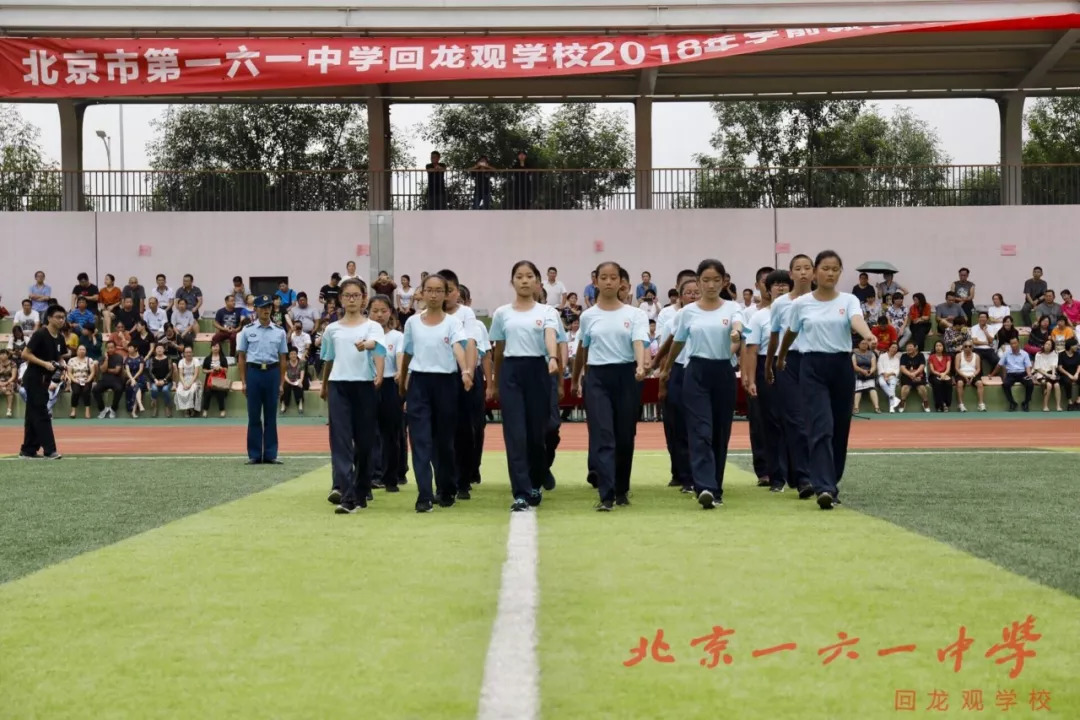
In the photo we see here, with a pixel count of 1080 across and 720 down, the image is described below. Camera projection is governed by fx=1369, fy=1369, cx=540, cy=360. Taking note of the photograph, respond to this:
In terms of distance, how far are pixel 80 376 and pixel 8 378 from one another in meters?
1.72

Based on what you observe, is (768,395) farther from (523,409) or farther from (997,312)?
(997,312)

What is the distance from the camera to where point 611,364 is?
11.0 meters

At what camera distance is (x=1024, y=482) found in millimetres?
12570

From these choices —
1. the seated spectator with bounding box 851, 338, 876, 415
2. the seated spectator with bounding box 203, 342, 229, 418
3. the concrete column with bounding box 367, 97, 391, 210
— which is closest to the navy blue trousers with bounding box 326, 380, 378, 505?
the seated spectator with bounding box 203, 342, 229, 418

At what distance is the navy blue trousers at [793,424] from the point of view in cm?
1179

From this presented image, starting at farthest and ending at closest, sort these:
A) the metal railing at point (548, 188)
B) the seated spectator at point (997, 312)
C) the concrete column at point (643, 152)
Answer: the concrete column at point (643, 152)
the metal railing at point (548, 188)
the seated spectator at point (997, 312)

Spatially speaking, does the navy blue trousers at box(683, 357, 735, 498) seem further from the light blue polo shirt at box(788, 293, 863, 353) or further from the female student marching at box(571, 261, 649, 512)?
the light blue polo shirt at box(788, 293, 863, 353)

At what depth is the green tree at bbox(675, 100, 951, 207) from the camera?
3438cm

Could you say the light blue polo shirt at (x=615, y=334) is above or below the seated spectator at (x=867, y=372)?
above

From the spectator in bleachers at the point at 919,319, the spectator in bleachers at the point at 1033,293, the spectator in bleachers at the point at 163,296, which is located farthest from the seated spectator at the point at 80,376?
the spectator in bleachers at the point at 1033,293

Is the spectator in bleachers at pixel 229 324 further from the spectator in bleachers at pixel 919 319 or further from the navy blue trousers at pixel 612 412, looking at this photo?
the navy blue trousers at pixel 612 412

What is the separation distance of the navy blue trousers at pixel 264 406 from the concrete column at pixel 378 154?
1844 centimetres

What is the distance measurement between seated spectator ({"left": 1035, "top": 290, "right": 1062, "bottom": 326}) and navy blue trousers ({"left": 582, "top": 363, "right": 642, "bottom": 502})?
21.5m

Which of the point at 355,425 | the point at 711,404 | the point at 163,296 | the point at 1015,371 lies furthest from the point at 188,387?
the point at 711,404
